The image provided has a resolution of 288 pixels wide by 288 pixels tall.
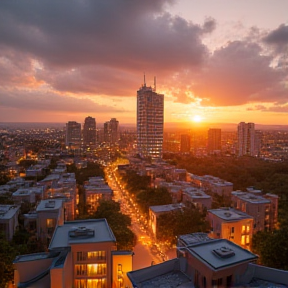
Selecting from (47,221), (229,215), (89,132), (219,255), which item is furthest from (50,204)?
(89,132)

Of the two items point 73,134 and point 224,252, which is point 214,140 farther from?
point 224,252

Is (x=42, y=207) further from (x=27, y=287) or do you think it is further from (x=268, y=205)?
(x=268, y=205)

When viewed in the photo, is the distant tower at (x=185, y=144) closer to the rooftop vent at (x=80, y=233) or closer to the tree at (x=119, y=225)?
the tree at (x=119, y=225)

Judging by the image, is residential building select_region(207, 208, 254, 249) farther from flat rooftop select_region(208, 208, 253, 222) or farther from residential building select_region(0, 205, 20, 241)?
residential building select_region(0, 205, 20, 241)

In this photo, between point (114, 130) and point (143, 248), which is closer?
point (143, 248)

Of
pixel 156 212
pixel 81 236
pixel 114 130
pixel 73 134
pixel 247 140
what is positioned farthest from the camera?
pixel 114 130

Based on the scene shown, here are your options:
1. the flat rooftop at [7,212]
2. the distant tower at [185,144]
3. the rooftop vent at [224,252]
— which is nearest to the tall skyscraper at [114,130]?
the distant tower at [185,144]

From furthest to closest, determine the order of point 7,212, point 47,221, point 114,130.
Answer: point 114,130 < point 7,212 < point 47,221
